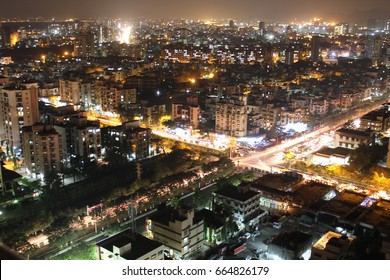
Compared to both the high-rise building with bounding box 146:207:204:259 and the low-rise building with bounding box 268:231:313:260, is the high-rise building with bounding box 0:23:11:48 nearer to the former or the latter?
the high-rise building with bounding box 146:207:204:259

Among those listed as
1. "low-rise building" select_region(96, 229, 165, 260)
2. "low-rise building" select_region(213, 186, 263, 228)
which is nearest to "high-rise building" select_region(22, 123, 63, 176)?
"low-rise building" select_region(213, 186, 263, 228)

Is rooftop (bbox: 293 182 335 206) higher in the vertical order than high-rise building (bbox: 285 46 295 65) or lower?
lower

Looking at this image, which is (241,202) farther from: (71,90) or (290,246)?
(71,90)

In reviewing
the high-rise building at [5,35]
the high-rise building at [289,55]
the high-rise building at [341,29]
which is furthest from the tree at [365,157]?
the high-rise building at [341,29]

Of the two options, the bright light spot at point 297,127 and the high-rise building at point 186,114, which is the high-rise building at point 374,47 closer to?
the bright light spot at point 297,127

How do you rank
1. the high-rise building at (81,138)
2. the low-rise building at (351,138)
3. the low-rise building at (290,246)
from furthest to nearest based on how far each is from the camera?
the low-rise building at (351,138) < the high-rise building at (81,138) < the low-rise building at (290,246)

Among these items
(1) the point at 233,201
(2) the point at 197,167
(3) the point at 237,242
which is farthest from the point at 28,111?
(3) the point at 237,242

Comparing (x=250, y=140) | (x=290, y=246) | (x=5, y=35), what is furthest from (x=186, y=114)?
(x=5, y=35)
